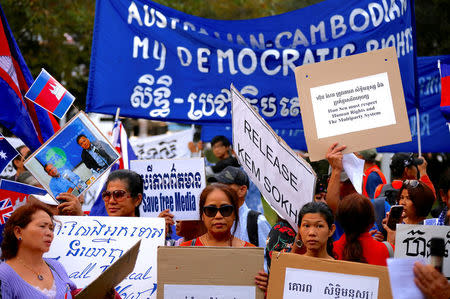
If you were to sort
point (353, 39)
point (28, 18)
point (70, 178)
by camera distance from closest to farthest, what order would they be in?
point (70, 178) → point (353, 39) → point (28, 18)

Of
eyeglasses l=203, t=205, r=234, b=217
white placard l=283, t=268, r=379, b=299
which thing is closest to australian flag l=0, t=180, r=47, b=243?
eyeglasses l=203, t=205, r=234, b=217

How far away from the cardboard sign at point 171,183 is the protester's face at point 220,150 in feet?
8.41

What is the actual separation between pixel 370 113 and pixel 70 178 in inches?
91.9

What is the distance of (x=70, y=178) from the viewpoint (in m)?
5.66

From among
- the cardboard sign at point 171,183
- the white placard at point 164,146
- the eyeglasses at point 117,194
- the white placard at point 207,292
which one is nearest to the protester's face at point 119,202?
the eyeglasses at point 117,194

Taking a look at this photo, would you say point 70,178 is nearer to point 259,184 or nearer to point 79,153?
point 79,153

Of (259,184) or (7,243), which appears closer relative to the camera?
(7,243)

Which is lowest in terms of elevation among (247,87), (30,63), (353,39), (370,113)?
(370,113)

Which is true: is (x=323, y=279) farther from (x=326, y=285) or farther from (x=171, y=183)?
(x=171, y=183)

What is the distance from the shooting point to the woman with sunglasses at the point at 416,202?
17.2ft

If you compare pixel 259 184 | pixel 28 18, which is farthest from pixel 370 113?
pixel 28 18

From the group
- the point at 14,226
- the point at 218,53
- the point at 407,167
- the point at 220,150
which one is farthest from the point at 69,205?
the point at 220,150

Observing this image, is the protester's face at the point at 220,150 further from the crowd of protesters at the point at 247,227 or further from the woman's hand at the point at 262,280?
the woman's hand at the point at 262,280

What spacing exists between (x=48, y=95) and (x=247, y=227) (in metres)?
1.98
